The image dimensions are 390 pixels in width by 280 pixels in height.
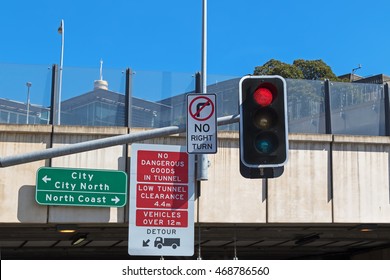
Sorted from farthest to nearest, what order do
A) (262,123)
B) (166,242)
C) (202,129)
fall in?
(166,242), (202,129), (262,123)

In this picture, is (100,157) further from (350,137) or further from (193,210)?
(350,137)

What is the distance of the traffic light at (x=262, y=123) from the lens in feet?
28.7

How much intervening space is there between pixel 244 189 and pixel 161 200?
2.53 meters

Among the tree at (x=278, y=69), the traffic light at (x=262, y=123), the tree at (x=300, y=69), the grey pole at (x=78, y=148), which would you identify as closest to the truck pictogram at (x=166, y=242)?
the grey pole at (x=78, y=148)

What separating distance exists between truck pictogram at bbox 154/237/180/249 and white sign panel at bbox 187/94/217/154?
284 cm

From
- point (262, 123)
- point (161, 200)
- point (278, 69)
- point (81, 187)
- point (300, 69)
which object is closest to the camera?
point (262, 123)

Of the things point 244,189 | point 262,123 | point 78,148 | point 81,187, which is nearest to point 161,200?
point 81,187

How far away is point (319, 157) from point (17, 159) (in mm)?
9087

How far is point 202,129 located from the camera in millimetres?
10906

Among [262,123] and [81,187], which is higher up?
[262,123]

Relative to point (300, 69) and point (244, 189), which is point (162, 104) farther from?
point (300, 69)

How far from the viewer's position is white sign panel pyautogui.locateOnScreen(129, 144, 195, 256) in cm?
1321

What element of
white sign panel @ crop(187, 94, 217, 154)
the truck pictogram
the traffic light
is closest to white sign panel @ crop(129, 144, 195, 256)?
the truck pictogram

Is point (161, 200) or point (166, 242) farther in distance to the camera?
point (161, 200)
